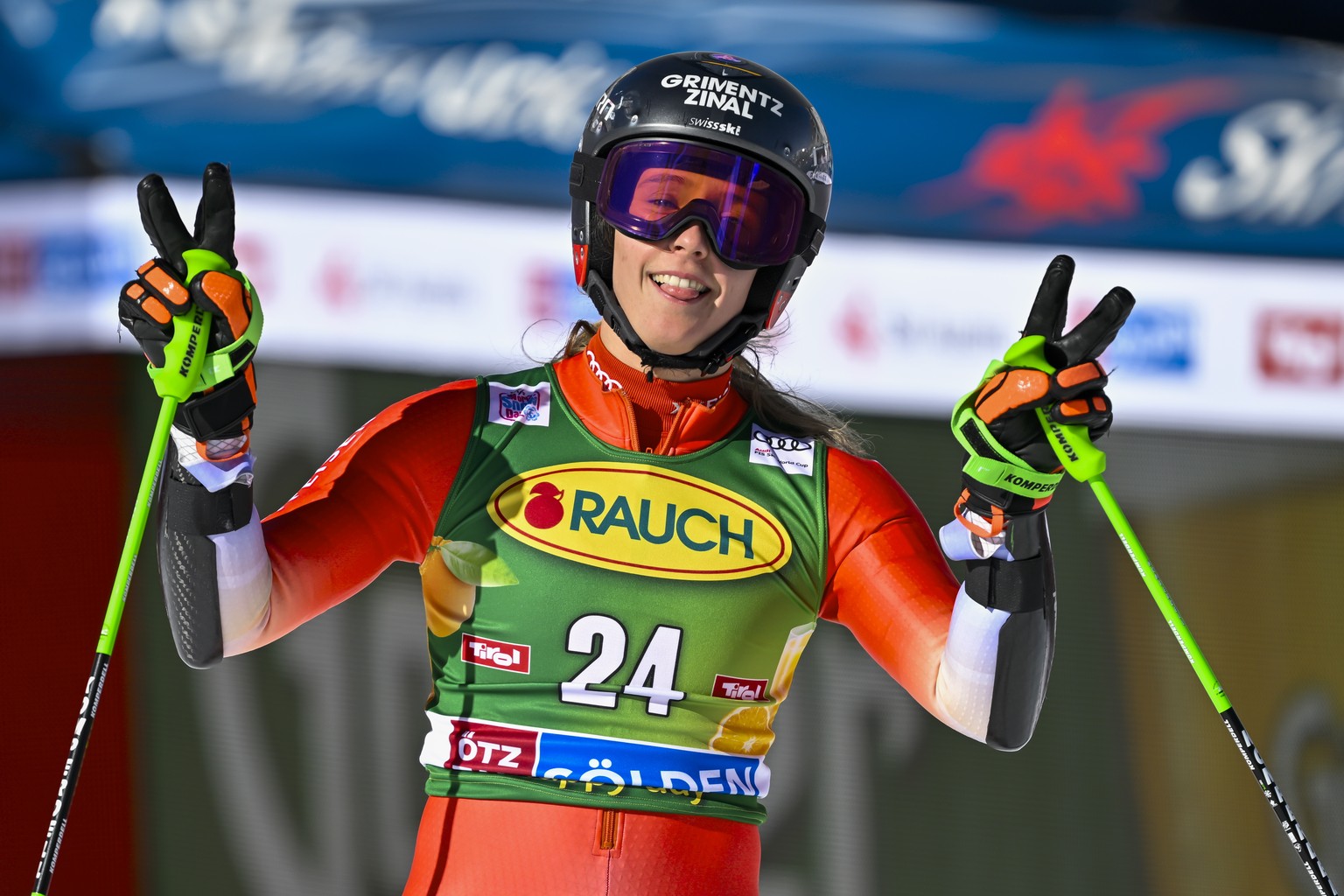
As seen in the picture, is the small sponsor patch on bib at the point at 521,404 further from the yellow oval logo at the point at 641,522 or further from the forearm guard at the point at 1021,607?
the forearm guard at the point at 1021,607

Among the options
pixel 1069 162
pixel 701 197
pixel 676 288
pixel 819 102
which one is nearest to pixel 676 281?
pixel 676 288

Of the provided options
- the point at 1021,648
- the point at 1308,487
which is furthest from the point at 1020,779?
the point at 1021,648

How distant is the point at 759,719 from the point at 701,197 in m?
0.72

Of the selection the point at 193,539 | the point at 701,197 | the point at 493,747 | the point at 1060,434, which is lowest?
the point at 493,747

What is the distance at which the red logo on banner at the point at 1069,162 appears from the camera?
5.18 m

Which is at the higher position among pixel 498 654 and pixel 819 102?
pixel 819 102

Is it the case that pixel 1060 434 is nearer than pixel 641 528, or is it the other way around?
pixel 1060 434

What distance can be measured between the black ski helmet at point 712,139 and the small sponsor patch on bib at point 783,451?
124mm

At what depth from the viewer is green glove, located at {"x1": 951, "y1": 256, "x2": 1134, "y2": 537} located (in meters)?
1.98

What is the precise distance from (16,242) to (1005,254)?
9.44 feet

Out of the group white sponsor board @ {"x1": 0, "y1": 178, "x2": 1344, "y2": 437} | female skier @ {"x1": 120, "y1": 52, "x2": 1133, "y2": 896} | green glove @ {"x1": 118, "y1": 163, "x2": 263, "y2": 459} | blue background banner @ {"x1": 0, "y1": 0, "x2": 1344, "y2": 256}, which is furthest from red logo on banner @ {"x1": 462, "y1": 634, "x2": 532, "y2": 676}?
blue background banner @ {"x1": 0, "y1": 0, "x2": 1344, "y2": 256}

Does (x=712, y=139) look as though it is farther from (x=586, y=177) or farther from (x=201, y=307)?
(x=201, y=307)

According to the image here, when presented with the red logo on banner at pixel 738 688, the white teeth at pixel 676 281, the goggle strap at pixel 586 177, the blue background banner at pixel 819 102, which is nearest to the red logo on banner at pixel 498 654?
the red logo on banner at pixel 738 688

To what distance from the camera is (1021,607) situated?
2084mm
